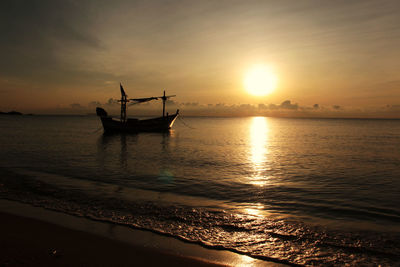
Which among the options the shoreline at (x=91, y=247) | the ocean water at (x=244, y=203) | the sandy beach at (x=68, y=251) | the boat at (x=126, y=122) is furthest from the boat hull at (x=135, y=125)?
the sandy beach at (x=68, y=251)

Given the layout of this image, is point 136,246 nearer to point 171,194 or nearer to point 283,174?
point 171,194

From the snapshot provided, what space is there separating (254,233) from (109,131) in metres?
45.2

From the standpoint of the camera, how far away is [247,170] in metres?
17.5

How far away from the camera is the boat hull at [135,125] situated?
46375mm

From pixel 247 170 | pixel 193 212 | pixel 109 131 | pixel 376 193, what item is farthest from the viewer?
pixel 109 131

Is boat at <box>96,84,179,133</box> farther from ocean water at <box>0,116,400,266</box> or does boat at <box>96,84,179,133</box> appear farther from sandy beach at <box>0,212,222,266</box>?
sandy beach at <box>0,212,222,266</box>

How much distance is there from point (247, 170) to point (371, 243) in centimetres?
1126

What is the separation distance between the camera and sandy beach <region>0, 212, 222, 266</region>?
443 cm

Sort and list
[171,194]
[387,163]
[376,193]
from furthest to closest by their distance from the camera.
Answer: [387,163] < [376,193] < [171,194]

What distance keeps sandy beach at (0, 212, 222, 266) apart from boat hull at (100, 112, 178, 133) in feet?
139

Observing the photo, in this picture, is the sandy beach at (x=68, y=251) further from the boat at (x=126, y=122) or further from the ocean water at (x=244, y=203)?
the boat at (x=126, y=122)

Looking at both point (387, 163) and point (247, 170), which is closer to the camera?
point (247, 170)

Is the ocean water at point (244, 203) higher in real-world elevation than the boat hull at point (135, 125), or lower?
lower

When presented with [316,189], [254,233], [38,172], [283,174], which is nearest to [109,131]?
[38,172]
